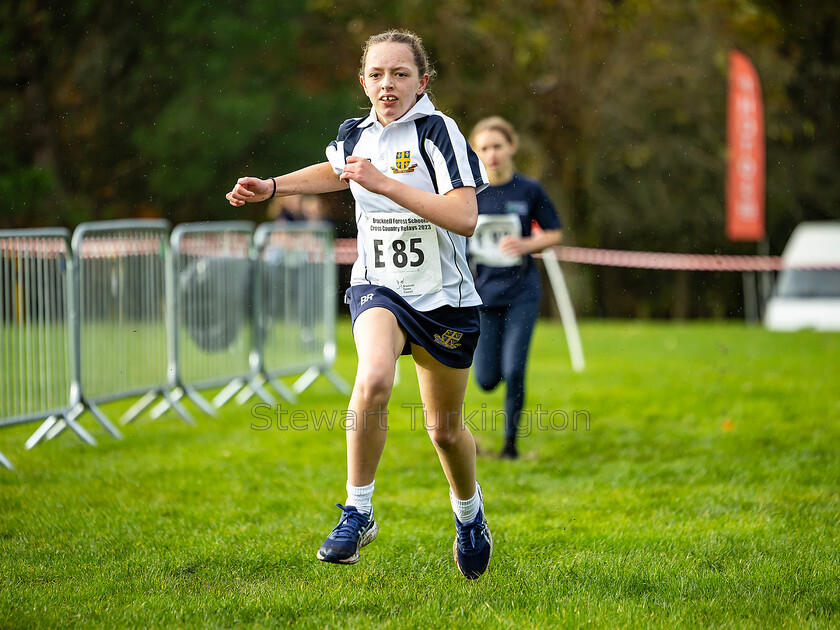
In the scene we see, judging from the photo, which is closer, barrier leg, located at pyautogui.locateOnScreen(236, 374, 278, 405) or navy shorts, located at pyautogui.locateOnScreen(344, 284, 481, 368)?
navy shorts, located at pyautogui.locateOnScreen(344, 284, 481, 368)

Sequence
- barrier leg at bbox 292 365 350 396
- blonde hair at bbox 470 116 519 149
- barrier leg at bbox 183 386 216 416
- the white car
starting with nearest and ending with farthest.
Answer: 1. blonde hair at bbox 470 116 519 149
2. barrier leg at bbox 183 386 216 416
3. barrier leg at bbox 292 365 350 396
4. the white car

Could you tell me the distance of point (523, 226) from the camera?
6824 millimetres

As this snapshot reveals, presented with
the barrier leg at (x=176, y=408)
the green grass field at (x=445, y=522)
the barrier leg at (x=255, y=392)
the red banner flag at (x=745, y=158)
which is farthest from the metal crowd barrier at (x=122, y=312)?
the red banner flag at (x=745, y=158)

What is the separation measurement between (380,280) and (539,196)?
3180mm

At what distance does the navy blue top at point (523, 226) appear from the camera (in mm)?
6684

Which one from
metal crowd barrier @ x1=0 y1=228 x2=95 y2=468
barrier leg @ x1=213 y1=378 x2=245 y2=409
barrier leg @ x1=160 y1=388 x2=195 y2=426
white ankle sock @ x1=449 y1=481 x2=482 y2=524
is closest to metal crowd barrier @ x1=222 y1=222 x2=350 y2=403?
barrier leg @ x1=213 y1=378 x2=245 y2=409

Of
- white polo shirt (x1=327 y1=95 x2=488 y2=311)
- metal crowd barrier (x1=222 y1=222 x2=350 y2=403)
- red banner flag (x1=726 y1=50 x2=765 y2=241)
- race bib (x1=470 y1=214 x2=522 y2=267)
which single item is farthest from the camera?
red banner flag (x1=726 y1=50 x2=765 y2=241)

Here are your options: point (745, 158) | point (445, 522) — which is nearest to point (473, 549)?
point (445, 522)

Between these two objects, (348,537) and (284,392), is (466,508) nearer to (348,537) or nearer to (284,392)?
(348,537)

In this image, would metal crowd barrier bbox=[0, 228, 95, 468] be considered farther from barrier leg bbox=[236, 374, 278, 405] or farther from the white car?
the white car

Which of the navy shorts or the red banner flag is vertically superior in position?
the red banner flag

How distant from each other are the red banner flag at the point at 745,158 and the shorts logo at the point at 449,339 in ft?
50.8

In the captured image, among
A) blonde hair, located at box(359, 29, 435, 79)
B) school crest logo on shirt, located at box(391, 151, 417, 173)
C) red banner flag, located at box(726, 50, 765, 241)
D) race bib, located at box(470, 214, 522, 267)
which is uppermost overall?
red banner flag, located at box(726, 50, 765, 241)

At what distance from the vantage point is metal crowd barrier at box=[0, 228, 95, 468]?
669 cm
